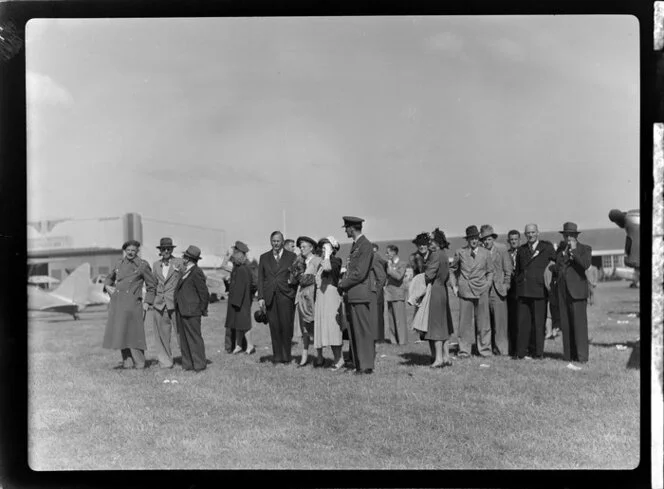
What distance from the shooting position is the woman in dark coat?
724cm

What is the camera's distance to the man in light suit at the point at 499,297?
7.44 metres

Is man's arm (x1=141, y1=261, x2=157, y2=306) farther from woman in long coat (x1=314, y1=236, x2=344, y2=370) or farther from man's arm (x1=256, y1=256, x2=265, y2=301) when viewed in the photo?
woman in long coat (x1=314, y1=236, x2=344, y2=370)

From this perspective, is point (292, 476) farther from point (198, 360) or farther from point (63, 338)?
point (63, 338)

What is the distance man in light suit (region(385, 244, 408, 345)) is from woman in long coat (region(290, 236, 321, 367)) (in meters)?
0.96

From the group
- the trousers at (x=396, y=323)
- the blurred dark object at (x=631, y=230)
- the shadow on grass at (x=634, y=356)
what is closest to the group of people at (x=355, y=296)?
the blurred dark object at (x=631, y=230)

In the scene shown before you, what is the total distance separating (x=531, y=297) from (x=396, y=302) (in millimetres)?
2878

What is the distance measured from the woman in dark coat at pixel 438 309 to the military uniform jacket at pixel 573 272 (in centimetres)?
117

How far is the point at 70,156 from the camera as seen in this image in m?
5.72

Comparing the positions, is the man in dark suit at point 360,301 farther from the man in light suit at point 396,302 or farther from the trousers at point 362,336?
the man in light suit at point 396,302

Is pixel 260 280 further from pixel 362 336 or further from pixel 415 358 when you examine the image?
pixel 415 358

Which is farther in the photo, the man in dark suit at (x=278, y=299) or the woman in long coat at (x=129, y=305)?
the man in dark suit at (x=278, y=299)

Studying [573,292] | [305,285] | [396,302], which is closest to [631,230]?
[573,292]

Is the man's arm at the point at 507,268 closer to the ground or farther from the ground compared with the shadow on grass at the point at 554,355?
farther from the ground

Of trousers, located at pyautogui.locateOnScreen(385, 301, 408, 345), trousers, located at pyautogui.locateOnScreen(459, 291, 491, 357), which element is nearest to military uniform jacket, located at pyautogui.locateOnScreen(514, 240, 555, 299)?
trousers, located at pyautogui.locateOnScreen(459, 291, 491, 357)
